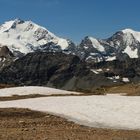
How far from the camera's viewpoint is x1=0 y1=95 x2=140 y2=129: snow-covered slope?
37.4 metres

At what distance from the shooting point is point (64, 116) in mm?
39281

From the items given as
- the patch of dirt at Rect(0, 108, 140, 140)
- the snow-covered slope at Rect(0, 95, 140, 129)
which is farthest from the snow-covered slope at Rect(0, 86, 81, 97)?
the patch of dirt at Rect(0, 108, 140, 140)

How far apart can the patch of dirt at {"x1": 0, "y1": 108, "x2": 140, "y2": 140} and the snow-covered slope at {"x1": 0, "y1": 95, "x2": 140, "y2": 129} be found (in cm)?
182

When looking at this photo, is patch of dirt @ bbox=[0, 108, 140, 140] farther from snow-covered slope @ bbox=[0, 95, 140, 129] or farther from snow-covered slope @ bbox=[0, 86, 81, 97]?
snow-covered slope @ bbox=[0, 86, 81, 97]

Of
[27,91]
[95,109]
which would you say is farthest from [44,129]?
[27,91]

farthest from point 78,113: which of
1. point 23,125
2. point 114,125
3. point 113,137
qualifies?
point 113,137

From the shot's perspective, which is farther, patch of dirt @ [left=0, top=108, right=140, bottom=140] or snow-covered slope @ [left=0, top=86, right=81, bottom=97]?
snow-covered slope @ [left=0, top=86, right=81, bottom=97]

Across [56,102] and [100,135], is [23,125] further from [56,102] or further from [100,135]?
[56,102]

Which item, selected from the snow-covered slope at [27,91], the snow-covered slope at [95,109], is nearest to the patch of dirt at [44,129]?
the snow-covered slope at [95,109]

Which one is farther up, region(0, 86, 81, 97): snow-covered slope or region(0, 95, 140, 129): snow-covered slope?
region(0, 86, 81, 97): snow-covered slope

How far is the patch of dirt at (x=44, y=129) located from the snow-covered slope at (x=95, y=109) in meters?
1.82

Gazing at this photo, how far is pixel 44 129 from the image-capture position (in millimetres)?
32156

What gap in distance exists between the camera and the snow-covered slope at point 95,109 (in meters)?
37.4

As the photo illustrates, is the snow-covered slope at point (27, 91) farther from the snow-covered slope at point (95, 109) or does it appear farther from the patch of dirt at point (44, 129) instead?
the patch of dirt at point (44, 129)
